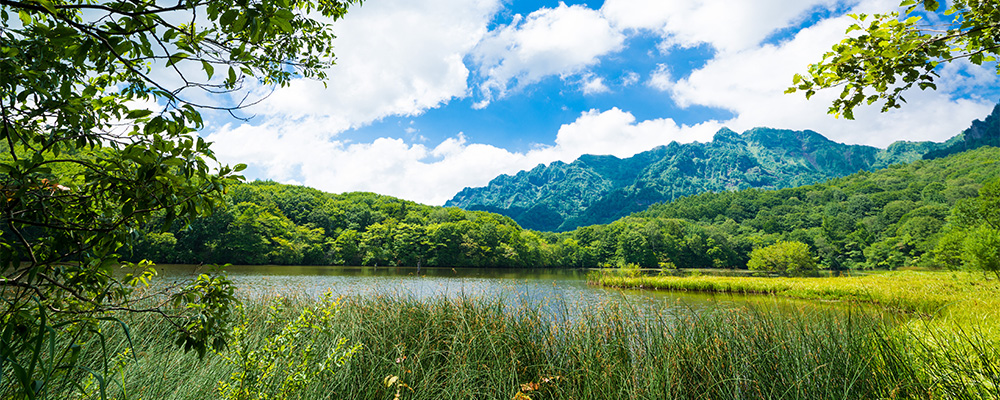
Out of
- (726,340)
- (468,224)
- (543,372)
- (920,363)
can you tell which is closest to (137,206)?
(543,372)

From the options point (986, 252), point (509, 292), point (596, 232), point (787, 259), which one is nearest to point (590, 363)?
point (509, 292)

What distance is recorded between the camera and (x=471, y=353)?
4.43 metres

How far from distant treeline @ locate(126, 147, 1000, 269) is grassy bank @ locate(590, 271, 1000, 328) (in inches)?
1166

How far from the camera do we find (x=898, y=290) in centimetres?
1331

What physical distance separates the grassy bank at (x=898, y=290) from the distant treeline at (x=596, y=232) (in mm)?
29627

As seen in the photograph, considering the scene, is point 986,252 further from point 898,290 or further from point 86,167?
point 86,167

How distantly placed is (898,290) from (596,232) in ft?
233

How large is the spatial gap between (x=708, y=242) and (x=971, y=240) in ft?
185

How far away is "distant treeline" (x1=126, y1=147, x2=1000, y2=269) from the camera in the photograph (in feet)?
149

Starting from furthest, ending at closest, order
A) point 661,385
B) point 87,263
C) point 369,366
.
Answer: point 369,366
point 661,385
point 87,263

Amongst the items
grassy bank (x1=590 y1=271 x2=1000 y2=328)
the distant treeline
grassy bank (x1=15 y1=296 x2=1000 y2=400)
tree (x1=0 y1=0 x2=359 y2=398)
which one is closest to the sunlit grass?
grassy bank (x1=590 y1=271 x2=1000 y2=328)

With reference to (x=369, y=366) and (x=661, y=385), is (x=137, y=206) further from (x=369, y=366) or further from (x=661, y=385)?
(x=661, y=385)

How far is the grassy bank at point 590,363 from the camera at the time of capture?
3334 mm

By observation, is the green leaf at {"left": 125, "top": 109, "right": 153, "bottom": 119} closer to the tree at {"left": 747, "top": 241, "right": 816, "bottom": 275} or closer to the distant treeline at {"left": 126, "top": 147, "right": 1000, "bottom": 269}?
the tree at {"left": 747, "top": 241, "right": 816, "bottom": 275}
